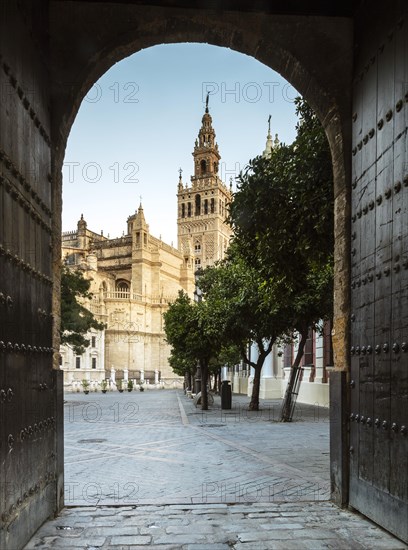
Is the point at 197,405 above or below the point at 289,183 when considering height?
below

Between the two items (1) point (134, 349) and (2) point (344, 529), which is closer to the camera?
(2) point (344, 529)

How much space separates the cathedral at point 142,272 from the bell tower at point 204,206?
21cm

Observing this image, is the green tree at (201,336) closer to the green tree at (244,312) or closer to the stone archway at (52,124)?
→ the green tree at (244,312)

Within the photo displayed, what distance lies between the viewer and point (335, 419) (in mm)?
5566

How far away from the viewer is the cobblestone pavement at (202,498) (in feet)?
14.5

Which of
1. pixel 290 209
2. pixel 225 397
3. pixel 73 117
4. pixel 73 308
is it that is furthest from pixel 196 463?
pixel 73 308

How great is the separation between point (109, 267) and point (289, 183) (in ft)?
297

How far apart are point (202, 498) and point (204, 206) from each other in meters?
118

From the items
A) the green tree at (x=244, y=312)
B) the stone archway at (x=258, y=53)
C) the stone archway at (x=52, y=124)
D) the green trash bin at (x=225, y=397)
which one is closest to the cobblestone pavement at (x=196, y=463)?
the stone archway at (x=52, y=124)

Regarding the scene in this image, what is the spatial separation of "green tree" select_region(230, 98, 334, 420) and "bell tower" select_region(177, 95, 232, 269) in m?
110

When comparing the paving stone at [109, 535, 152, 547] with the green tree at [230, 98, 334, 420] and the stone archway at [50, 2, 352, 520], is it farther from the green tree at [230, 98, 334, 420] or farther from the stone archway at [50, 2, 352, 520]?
the green tree at [230, 98, 334, 420]

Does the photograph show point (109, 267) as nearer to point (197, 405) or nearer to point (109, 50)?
point (197, 405)

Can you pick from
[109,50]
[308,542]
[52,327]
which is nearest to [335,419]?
[308,542]

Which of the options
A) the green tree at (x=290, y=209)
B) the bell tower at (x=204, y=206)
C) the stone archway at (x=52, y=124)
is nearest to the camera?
the stone archway at (x=52, y=124)
